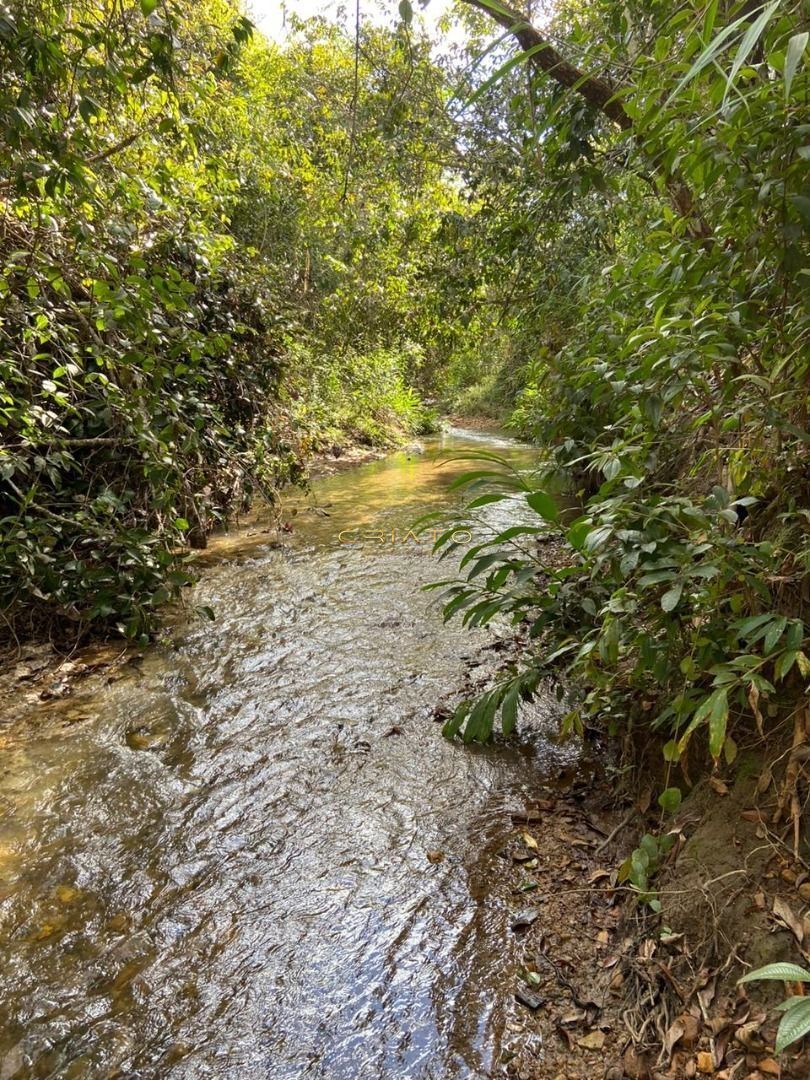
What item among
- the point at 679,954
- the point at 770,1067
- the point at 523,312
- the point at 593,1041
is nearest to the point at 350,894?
the point at 593,1041

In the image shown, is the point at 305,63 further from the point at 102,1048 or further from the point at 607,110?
the point at 102,1048

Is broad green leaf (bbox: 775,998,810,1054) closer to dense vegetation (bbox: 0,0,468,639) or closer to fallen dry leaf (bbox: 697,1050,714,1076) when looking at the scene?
fallen dry leaf (bbox: 697,1050,714,1076)

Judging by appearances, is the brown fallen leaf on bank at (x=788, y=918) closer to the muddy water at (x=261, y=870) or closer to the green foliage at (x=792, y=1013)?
the green foliage at (x=792, y=1013)

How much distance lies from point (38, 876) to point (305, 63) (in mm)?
13112

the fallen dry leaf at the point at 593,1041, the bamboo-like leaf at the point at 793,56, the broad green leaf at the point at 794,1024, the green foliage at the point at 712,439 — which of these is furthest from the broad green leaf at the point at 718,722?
the bamboo-like leaf at the point at 793,56

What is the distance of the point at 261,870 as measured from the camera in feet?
7.91

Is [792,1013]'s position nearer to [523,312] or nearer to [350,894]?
[350,894]

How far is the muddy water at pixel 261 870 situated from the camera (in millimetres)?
1787

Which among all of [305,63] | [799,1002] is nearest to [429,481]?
[305,63]

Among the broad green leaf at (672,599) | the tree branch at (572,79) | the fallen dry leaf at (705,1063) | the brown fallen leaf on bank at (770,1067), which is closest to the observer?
the brown fallen leaf on bank at (770,1067)

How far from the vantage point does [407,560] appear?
20.2 feet

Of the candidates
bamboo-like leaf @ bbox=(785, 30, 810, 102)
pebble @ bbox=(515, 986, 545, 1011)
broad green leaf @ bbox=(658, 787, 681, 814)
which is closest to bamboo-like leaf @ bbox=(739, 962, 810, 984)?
broad green leaf @ bbox=(658, 787, 681, 814)

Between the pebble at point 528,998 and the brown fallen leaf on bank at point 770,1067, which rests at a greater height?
the brown fallen leaf on bank at point 770,1067

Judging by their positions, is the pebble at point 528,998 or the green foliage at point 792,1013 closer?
the green foliage at point 792,1013
